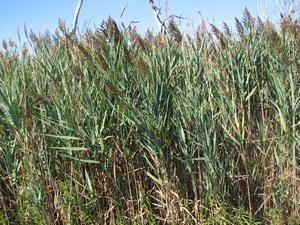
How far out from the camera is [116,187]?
2381 mm

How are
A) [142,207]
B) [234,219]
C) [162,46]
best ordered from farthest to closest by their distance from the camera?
[162,46]
[142,207]
[234,219]

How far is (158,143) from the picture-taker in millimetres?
2150

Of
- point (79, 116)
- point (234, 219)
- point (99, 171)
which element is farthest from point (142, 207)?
point (79, 116)

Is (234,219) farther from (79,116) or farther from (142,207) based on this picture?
(79,116)

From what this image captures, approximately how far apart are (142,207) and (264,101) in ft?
4.15

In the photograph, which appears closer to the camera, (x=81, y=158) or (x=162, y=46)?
(x=81, y=158)

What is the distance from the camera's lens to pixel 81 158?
7.58 feet

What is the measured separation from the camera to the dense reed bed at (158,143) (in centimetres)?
219

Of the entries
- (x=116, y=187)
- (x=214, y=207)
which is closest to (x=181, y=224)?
(x=214, y=207)

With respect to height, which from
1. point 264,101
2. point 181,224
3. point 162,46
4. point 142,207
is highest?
point 162,46

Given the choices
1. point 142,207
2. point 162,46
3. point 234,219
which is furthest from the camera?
point 162,46

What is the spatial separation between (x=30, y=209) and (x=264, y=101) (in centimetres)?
197

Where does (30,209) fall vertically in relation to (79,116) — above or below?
below

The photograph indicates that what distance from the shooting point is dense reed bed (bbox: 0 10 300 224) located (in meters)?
2.19
